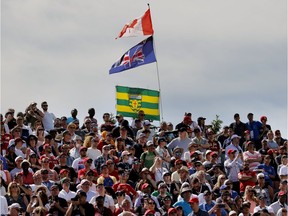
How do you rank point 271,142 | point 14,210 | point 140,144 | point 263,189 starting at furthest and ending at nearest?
point 271,142 → point 140,144 → point 263,189 → point 14,210

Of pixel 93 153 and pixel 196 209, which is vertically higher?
pixel 93 153

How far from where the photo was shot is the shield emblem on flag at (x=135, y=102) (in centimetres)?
3841

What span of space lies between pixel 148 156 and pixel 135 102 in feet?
22.4

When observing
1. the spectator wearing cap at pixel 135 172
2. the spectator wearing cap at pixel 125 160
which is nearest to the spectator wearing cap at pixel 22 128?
the spectator wearing cap at pixel 125 160

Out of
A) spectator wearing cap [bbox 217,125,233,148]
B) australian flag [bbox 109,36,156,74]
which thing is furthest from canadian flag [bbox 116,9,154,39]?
spectator wearing cap [bbox 217,125,233,148]

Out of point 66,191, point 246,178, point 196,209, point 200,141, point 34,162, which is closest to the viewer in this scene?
point 66,191

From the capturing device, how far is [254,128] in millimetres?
36531

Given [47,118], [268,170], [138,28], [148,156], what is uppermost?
[138,28]

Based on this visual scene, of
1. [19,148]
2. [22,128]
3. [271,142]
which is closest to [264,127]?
[271,142]

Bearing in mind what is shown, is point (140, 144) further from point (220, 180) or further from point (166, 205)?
point (166, 205)

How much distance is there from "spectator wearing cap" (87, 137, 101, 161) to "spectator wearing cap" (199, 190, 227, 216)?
378cm

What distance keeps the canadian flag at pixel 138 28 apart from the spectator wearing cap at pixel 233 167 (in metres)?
7.72

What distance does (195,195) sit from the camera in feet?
94.1

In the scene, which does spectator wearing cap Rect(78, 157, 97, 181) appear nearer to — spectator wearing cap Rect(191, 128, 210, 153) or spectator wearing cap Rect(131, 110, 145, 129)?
spectator wearing cap Rect(191, 128, 210, 153)
